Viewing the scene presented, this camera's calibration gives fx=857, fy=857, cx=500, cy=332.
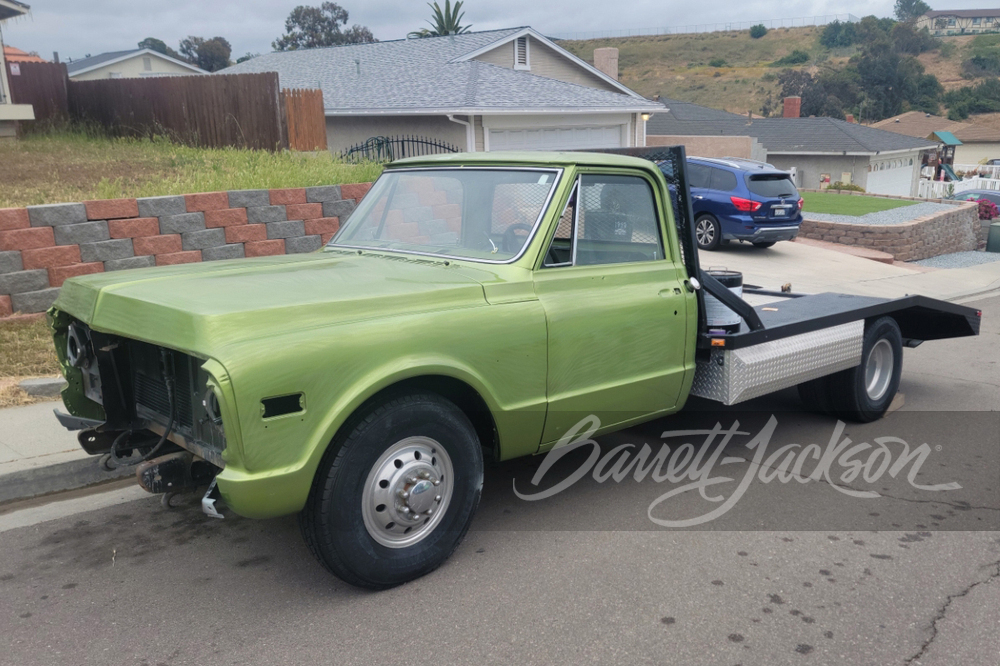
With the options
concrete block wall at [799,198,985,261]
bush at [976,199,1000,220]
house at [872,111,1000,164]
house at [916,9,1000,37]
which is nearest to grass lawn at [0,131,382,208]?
concrete block wall at [799,198,985,261]

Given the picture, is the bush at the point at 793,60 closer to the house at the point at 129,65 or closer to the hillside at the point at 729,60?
the hillside at the point at 729,60

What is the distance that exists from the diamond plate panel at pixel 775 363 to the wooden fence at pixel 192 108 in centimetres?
981

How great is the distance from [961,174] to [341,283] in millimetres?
55525

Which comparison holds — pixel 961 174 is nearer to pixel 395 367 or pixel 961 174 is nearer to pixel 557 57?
pixel 557 57

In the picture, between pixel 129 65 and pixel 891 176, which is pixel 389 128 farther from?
pixel 129 65

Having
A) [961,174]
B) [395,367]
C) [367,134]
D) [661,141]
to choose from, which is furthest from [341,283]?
[961,174]

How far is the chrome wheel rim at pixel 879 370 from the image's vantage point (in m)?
6.63

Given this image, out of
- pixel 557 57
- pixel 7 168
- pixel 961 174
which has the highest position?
pixel 557 57

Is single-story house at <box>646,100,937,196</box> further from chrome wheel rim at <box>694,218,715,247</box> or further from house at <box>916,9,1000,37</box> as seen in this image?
house at <box>916,9,1000,37</box>

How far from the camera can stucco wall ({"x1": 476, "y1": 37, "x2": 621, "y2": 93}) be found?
82.2 ft

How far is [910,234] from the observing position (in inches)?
734

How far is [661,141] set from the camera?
1243 inches

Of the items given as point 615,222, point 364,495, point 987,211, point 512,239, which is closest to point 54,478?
point 364,495

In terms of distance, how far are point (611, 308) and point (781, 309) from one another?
2.12 metres
